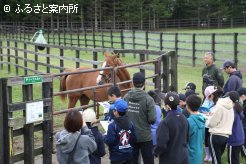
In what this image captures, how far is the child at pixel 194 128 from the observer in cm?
528

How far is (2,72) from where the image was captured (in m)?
18.6

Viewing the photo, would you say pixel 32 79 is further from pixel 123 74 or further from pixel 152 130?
pixel 123 74

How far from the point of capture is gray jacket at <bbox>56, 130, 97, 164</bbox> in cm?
430

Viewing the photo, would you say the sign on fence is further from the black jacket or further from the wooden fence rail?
the wooden fence rail

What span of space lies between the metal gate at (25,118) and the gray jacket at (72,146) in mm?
1385

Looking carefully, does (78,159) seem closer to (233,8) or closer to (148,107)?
(148,107)

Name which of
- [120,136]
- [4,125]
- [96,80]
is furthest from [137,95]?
[96,80]

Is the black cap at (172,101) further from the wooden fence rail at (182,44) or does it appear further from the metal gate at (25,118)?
the wooden fence rail at (182,44)

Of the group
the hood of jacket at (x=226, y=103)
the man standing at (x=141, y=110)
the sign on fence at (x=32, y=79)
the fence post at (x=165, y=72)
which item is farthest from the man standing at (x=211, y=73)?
the sign on fence at (x=32, y=79)

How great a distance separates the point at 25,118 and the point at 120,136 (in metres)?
1.39

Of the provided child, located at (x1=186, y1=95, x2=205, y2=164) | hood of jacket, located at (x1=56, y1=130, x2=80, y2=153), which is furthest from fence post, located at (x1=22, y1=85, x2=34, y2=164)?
child, located at (x1=186, y1=95, x2=205, y2=164)

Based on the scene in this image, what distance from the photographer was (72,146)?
4320 millimetres

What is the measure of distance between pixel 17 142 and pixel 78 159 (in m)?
3.73

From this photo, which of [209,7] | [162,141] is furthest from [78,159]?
[209,7]
